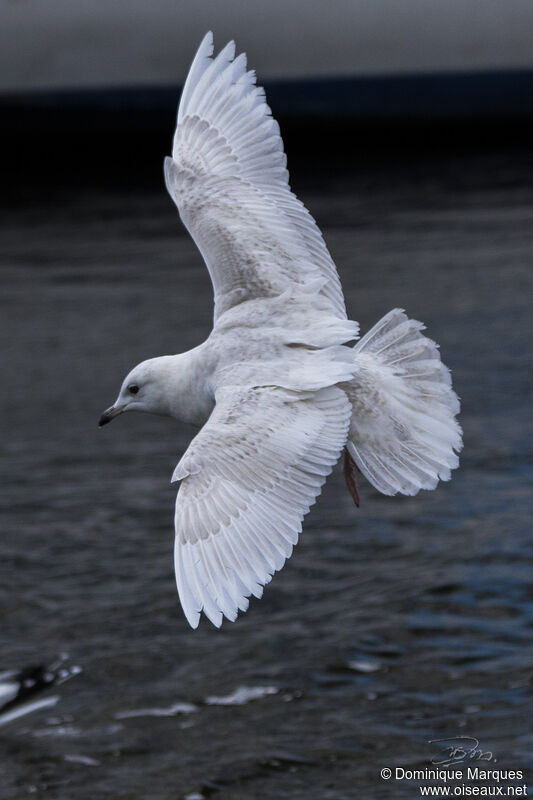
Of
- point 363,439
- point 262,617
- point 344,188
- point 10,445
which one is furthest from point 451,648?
point 344,188

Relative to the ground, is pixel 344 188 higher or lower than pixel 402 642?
higher

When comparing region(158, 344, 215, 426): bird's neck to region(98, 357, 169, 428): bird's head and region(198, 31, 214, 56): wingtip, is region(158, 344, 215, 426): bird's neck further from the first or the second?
region(198, 31, 214, 56): wingtip

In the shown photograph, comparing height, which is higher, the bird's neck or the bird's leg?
the bird's neck

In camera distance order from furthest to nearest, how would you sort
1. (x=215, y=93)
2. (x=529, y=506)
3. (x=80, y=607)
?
1. (x=529, y=506)
2. (x=80, y=607)
3. (x=215, y=93)

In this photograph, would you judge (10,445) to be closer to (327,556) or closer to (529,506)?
(327,556)

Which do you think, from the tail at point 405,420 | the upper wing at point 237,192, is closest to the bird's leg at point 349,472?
the tail at point 405,420

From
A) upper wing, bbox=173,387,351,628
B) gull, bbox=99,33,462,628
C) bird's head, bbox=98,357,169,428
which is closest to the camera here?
upper wing, bbox=173,387,351,628

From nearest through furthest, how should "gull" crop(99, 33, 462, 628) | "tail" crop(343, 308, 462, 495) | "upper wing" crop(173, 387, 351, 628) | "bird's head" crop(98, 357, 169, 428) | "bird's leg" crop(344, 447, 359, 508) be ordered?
1. "upper wing" crop(173, 387, 351, 628)
2. "gull" crop(99, 33, 462, 628)
3. "tail" crop(343, 308, 462, 495)
4. "bird's head" crop(98, 357, 169, 428)
5. "bird's leg" crop(344, 447, 359, 508)

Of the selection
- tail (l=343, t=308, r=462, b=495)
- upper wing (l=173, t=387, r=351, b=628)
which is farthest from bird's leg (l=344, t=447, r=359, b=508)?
upper wing (l=173, t=387, r=351, b=628)

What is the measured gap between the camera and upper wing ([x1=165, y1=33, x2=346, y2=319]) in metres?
8.54

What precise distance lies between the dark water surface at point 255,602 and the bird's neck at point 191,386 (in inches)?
328

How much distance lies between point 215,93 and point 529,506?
14.0 meters

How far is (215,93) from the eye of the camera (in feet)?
30.3

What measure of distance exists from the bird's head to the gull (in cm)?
1
